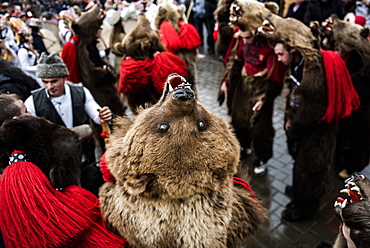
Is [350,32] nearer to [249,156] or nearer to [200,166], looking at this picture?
[249,156]

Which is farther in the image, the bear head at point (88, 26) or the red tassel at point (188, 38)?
the red tassel at point (188, 38)

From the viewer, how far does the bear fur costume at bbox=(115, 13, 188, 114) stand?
12.6 feet

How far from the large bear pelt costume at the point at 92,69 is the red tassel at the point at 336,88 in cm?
357

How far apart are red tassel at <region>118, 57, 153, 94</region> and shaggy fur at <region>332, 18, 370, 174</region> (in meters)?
2.65

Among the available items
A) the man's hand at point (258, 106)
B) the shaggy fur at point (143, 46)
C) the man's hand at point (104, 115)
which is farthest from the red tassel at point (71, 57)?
the man's hand at point (258, 106)

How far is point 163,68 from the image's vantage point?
379 centimetres

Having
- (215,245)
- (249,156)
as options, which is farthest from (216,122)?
(249,156)

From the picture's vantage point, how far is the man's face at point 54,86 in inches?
116

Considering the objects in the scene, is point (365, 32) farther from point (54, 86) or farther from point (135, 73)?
point (54, 86)

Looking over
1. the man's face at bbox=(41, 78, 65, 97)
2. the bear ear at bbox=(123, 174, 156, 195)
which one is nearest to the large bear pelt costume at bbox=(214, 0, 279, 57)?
the man's face at bbox=(41, 78, 65, 97)

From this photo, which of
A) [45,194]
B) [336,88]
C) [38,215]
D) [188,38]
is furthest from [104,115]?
[188,38]

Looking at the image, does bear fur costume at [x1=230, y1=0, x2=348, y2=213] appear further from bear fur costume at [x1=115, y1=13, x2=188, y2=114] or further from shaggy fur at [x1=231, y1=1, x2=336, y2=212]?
bear fur costume at [x1=115, y1=13, x2=188, y2=114]

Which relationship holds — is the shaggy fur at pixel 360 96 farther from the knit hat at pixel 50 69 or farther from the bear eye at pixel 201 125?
the knit hat at pixel 50 69

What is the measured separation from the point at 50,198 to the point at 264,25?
2856 mm
